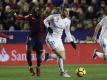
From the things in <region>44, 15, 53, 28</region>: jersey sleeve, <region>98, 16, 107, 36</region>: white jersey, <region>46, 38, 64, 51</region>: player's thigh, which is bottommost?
<region>46, 38, 64, 51</region>: player's thigh

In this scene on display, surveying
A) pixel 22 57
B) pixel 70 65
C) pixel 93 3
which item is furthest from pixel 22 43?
pixel 93 3

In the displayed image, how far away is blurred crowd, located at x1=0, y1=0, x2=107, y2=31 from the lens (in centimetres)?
2706

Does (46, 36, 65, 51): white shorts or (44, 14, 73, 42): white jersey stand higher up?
(44, 14, 73, 42): white jersey

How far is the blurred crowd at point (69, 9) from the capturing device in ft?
88.8

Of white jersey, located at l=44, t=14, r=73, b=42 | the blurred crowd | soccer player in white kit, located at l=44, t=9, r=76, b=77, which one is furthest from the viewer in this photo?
the blurred crowd

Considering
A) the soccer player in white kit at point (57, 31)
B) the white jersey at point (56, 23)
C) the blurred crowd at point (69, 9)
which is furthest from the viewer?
the blurred crowd at point (69, 9)

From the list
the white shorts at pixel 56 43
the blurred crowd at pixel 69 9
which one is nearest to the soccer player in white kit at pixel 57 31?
the white shorts at pixel 56 43

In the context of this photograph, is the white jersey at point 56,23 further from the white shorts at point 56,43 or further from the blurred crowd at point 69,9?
the blurred crowd at point 69,9

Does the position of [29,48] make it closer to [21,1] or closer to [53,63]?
[53,63]

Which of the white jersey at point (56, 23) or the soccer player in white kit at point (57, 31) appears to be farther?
the white jersey at point (56, 23)

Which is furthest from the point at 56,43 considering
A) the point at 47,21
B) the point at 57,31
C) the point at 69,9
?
the point at 69,9

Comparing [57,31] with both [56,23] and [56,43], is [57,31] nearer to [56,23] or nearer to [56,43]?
[56,23]

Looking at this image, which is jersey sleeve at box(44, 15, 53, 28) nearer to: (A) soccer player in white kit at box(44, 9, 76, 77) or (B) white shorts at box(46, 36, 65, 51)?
(A) soccer player in white kit at box(44, 9, 76, 77)

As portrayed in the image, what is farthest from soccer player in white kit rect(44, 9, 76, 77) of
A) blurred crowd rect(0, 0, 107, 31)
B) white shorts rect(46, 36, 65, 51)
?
blurred crowd rect(0, 0, 107, 31)
